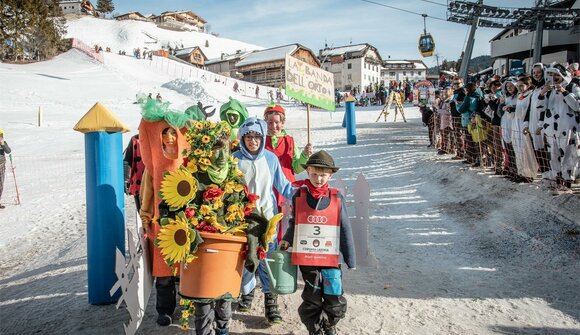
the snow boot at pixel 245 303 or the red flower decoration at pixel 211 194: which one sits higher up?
the red flower decoration at pixel 211 194

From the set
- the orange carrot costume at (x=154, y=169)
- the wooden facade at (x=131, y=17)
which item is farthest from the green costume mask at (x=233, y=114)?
the wooden facade at (x=131, y=17)

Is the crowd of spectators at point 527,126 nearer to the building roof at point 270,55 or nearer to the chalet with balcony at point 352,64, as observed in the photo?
the building roof at point 270,55

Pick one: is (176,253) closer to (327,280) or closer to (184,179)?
(184,179)

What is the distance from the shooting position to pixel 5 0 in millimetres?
52844

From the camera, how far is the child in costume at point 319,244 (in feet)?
10.7

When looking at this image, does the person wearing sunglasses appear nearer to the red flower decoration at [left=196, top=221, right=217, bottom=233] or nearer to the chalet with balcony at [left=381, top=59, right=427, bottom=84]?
the red flower decoration at [left=196, top=221, right=217, bottom=233]

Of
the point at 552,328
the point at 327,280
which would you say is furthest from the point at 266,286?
the point at 552,328

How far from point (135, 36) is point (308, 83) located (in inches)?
3912

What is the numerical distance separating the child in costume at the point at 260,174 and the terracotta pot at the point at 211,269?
23.6 inches

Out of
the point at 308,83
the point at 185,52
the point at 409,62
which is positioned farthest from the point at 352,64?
the point at 308,83

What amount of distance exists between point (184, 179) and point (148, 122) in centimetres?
87

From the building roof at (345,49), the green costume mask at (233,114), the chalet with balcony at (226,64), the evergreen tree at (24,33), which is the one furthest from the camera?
the building roof at (345,49)

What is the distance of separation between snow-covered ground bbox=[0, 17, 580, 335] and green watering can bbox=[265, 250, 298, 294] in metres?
0.50

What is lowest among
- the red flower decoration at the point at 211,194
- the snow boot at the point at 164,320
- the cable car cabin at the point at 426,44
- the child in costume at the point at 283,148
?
the snow boot at the point at 164,320
